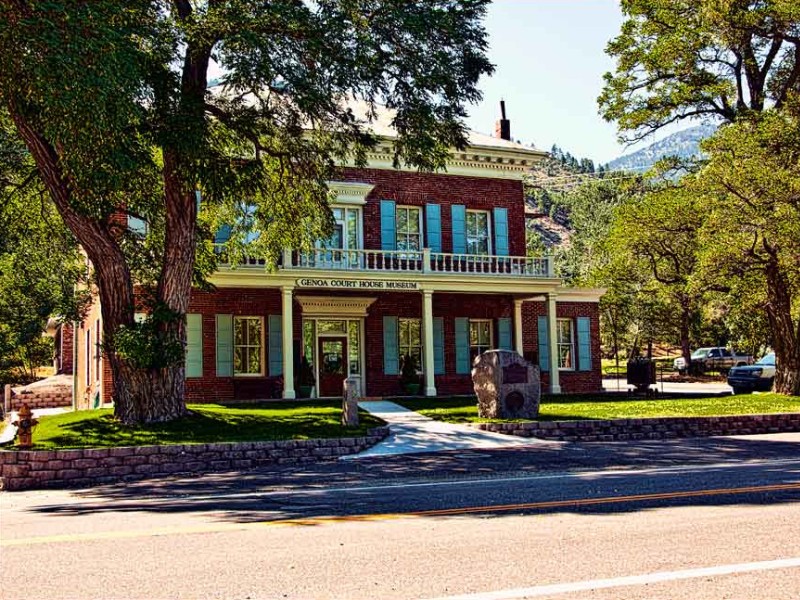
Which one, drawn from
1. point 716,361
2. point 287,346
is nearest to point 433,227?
point 287,346

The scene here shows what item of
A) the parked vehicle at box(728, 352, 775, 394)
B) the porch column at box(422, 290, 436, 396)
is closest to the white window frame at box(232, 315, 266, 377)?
the porch column at box(422, 290, 436, 396)

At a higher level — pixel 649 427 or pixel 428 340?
pixel 428 340

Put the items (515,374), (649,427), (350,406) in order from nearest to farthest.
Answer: (350,406) < (649,427) < (515,374)

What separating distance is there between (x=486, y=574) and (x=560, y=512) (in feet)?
8.91

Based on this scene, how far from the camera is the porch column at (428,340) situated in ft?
84.3

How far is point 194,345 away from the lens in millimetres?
24984

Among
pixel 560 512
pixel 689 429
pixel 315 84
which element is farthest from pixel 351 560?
pixel 689 429

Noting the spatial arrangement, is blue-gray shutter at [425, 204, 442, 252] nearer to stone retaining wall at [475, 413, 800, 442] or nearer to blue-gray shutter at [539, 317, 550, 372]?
blue-gray shutter at [539, 317, 550, 372]

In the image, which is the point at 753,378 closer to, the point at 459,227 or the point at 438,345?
the point at 438,345

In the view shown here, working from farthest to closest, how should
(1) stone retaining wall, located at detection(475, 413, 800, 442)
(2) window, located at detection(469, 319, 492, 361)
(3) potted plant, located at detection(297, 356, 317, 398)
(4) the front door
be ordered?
(2) window, located at detection(469, 319, 492, 361) → (4) the front door → (3) potted plant, located at detection(297, 356, 317, 398) → (1) stone retaining wall, located at detection(475, 413, 800, 442)

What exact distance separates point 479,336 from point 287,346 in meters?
8.06

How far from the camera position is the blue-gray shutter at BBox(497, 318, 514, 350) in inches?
1153

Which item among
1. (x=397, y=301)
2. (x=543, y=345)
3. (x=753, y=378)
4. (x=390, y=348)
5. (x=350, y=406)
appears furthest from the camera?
(x=753, y=378)

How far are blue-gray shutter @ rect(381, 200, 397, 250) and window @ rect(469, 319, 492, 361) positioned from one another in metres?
4.15
